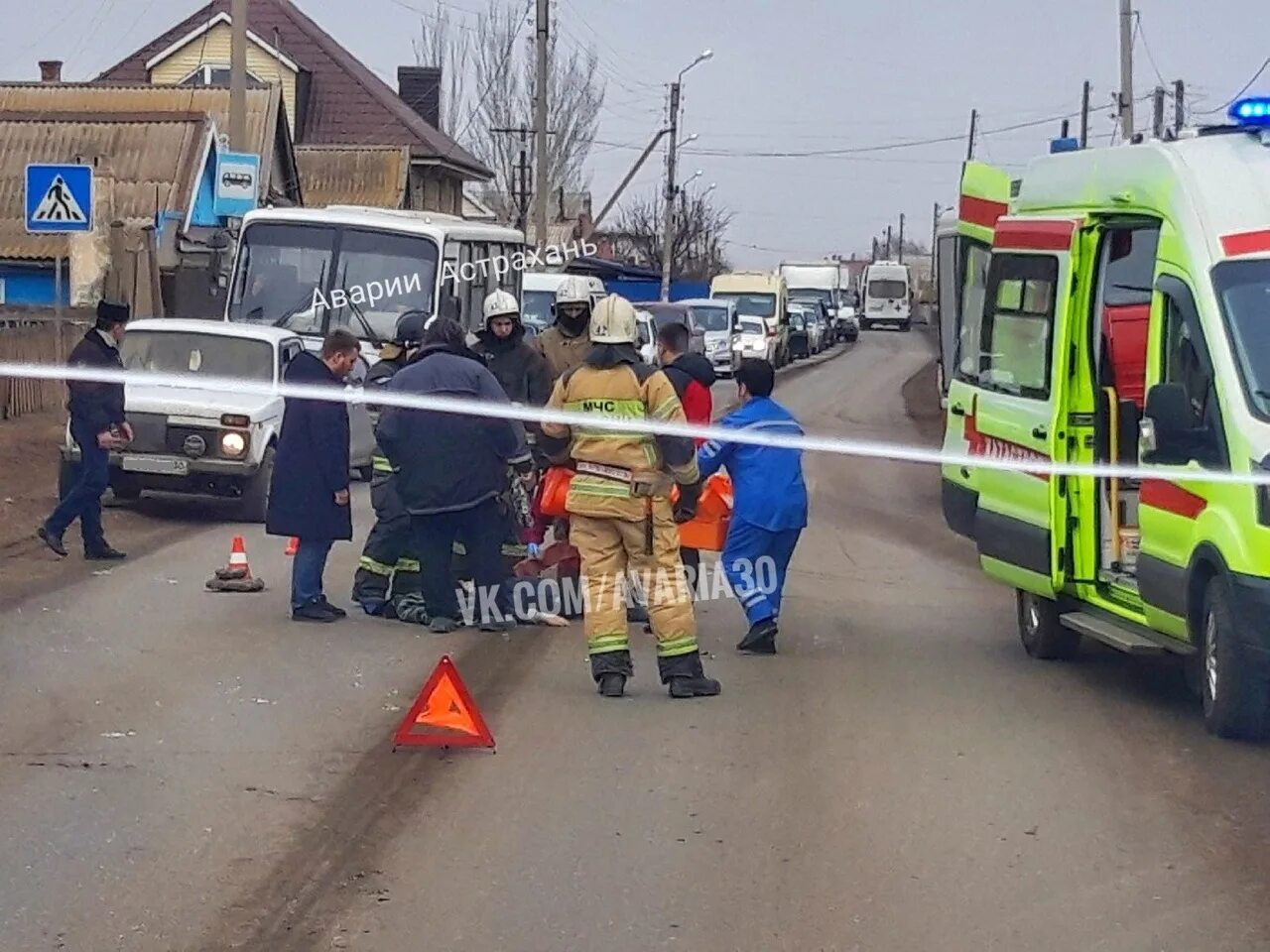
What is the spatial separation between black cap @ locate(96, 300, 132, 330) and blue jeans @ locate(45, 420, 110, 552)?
2.45 feet

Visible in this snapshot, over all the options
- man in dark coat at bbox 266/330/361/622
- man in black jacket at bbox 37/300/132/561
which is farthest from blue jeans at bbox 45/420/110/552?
man in dark coat at bbox 266/330/361/622

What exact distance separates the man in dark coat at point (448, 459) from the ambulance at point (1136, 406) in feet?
9.02

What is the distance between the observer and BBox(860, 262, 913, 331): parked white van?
88500mm

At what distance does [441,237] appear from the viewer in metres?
20.5

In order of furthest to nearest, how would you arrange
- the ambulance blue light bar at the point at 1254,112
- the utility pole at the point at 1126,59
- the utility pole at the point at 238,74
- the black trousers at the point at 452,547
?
the utility pole at the point at 1126,59, the utility pole at the point at 238,74, the black trousers at the point at 452,547, the ambulance blue light bar at the point at 1254,112

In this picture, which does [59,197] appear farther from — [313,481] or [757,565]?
[757,565]

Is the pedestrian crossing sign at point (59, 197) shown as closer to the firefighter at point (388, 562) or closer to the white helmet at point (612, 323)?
the firefighter at point (388, 562)

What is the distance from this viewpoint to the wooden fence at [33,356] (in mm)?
24219

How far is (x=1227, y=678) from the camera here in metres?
8.84

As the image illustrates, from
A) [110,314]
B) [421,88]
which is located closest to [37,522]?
[110,314]

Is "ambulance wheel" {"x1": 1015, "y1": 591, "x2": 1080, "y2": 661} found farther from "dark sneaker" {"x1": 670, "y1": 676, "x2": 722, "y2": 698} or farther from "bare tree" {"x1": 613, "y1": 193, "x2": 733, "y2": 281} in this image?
"bare tree" {"x1": 613, "y1": 193, "x2": 733, "y2": 281}

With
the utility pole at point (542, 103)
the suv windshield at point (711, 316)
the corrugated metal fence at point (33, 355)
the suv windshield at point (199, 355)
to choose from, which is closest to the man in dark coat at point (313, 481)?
the suv windshield at point (199, 355)

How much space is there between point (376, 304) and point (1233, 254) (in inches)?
480

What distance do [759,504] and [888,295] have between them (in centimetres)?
7796
